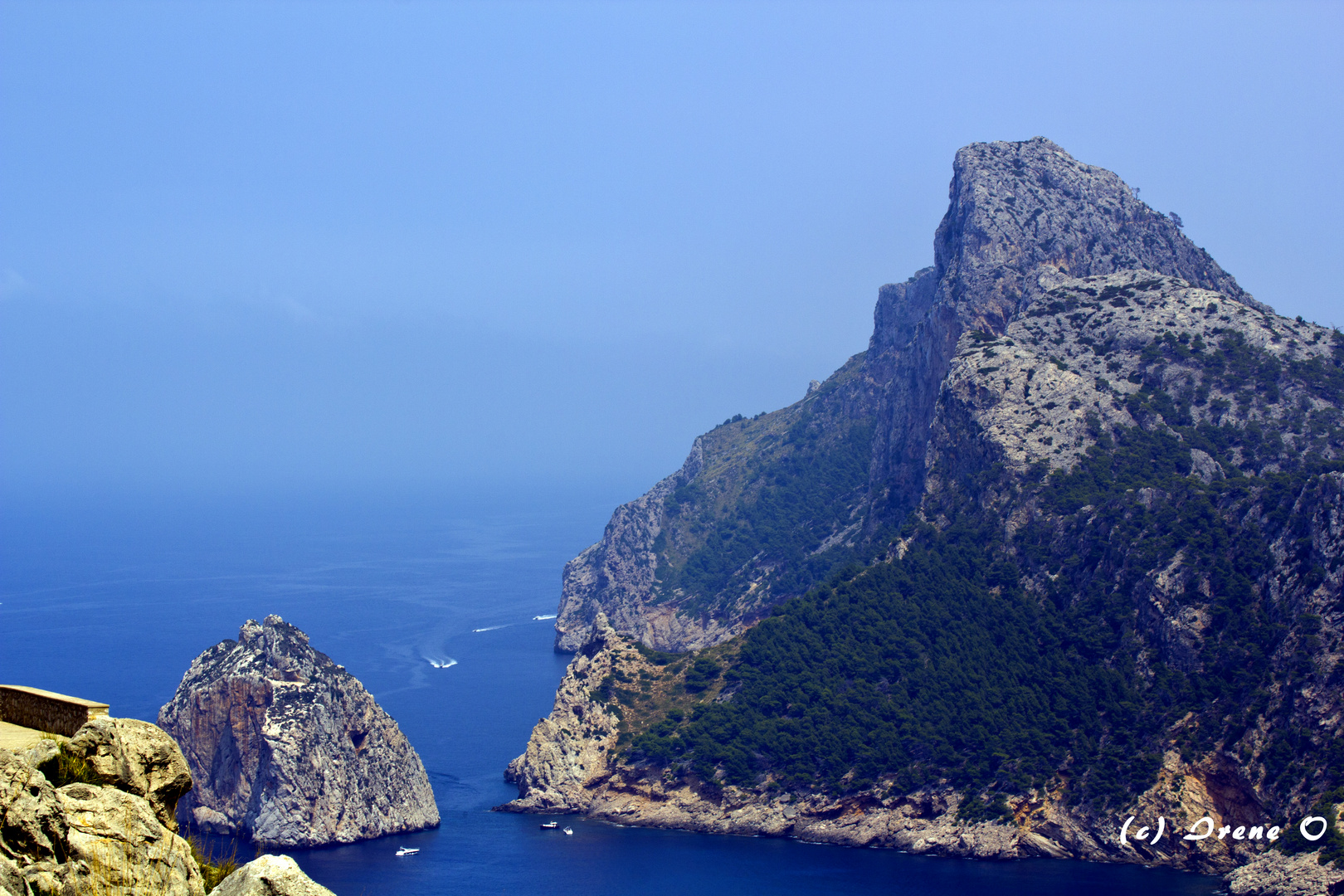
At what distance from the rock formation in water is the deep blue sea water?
12.5 ft

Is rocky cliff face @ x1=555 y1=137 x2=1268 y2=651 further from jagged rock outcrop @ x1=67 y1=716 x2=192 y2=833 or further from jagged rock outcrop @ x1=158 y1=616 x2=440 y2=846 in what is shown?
jagged rock outcrop @ x1=67 y1=716 x2=192 y2=833

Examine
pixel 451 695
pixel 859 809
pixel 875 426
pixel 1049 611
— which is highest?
pixel 875 426

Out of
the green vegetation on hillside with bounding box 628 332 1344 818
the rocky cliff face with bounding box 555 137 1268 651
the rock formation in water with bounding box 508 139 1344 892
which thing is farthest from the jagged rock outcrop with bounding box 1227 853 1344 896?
A: the rocky cliff face with bounding box 555 137 1268 651

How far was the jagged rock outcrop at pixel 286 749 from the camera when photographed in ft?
250

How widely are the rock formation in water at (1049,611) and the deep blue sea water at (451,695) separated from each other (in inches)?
150

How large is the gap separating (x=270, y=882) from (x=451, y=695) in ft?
355

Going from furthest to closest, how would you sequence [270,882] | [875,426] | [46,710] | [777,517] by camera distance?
[875,426], [777,517], [46,710], [270,882]

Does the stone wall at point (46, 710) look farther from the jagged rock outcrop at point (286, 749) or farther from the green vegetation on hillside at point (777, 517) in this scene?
the green vegetation on hillside at point (777, 517)

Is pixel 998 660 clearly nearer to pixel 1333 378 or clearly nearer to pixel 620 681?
pixel 620 681

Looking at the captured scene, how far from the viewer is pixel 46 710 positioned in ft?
55.3

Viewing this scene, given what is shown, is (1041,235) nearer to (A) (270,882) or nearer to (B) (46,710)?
(B) (46,710)

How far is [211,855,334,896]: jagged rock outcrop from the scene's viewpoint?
44.3ft

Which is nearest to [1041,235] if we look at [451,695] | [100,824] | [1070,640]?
[1070,640]

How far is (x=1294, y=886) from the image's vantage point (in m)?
59.8
